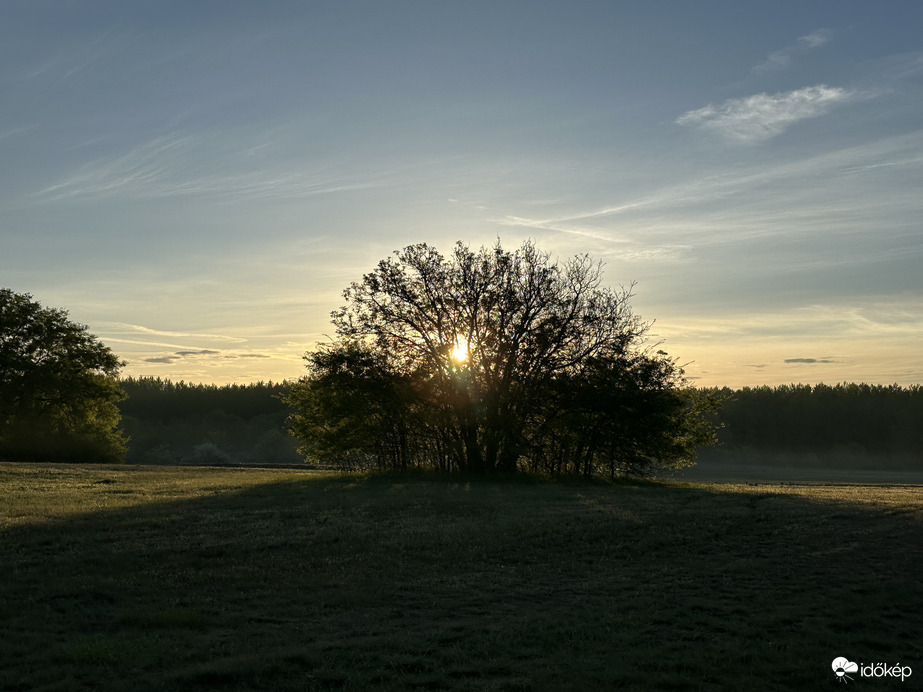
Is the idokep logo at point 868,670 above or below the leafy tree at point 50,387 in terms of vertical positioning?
below

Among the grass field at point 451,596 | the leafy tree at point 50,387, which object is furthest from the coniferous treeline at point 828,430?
the grass field at point 451,596

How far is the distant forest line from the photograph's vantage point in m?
108

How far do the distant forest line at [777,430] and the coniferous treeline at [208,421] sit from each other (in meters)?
0.18

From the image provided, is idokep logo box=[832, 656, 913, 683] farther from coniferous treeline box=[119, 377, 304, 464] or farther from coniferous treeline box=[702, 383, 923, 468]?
coniferous treeline box=[702, 383, 923, 468]

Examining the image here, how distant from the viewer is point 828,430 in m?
111

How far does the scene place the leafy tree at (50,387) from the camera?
188ft

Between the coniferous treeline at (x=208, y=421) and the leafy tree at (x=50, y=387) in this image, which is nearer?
the leafy tree at (x=50, y=387)

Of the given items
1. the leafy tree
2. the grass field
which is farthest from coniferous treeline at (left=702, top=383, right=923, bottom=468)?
the grass field

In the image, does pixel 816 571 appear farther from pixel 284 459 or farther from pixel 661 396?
pixel 284 459

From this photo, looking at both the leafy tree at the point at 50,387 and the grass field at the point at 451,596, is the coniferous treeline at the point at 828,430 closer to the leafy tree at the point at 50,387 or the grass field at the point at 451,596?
the leafy tree at the point at 50,387

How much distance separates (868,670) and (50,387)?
61.3 meters

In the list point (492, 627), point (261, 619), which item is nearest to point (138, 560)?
point (261, 619)

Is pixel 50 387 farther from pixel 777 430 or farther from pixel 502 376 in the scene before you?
pixel 777 430

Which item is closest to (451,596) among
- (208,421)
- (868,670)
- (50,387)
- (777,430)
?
(868,670)
